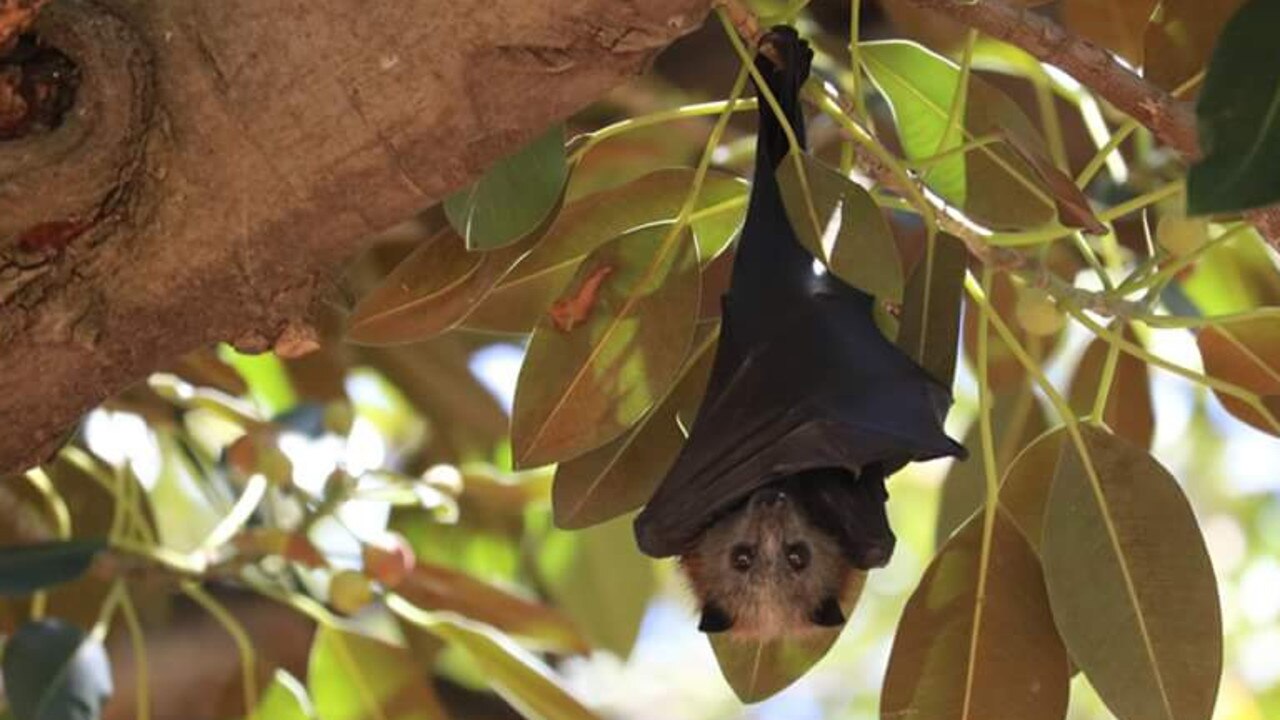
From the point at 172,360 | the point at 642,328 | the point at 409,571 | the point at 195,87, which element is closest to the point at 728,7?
the point at 642,328

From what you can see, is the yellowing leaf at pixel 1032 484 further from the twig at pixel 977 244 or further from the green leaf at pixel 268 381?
the green leaf at pixel 268 381

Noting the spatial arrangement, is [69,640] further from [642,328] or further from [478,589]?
[642,328]

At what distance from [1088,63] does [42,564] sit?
4.88ft

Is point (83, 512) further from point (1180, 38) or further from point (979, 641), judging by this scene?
point (1180, 38)

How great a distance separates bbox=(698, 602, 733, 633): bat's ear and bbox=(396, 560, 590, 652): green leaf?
100 centimetres

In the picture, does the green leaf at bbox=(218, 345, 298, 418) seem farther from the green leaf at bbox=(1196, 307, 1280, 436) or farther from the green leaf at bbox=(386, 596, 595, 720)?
the green leaf at bbox=(1196, 307, 1280, 436)

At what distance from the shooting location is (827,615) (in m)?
2.36

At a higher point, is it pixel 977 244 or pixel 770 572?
pixel 977 244

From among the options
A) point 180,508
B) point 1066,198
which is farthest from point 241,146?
point 180,508

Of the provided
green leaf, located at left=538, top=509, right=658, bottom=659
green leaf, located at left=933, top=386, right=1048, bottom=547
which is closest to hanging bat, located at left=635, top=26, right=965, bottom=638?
green leaf, located at left=933, top=386, right=1048, bottom=547

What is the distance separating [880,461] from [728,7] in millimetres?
476

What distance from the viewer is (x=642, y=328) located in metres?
2.27

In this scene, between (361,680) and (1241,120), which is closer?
(1241,120)

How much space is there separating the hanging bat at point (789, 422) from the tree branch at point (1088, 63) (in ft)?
0.62
